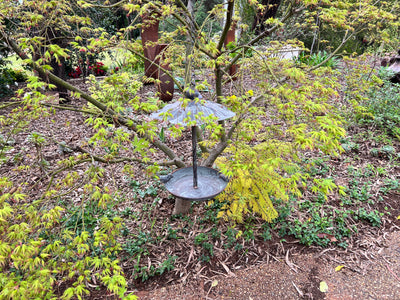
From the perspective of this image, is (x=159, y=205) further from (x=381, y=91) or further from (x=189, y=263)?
(x=381, y=91)

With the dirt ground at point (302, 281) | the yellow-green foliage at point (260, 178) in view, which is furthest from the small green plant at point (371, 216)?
the yellow-green foliage at point (260, 178)

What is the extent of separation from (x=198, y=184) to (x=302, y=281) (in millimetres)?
1447

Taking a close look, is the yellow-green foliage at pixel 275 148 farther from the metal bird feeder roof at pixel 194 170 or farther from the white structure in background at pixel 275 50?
the white structure in background at pixel 275 50

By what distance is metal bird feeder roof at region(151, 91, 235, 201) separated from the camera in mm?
1716

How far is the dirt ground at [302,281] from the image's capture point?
236 cm

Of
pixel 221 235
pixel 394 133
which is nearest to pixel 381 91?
pixel 394 133

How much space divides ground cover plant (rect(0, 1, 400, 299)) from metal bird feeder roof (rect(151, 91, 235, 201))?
120 mm

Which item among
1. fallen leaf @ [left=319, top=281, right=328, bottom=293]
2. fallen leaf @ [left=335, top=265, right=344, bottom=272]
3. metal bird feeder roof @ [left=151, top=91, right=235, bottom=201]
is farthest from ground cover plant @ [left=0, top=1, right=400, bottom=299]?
fallen leaf @ [left=319, top=281, right=328, bottom=293]

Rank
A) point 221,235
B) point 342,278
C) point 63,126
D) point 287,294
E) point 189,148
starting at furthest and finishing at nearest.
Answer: point 63,126, point 189,148, point 221,235, point 342,278, point 287,294

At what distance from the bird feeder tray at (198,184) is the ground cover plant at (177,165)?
0.18 metres

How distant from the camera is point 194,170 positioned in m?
2.17

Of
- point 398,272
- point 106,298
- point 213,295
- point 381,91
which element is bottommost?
point 398,272

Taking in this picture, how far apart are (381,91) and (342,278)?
13.9ft

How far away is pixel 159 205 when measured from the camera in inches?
131
